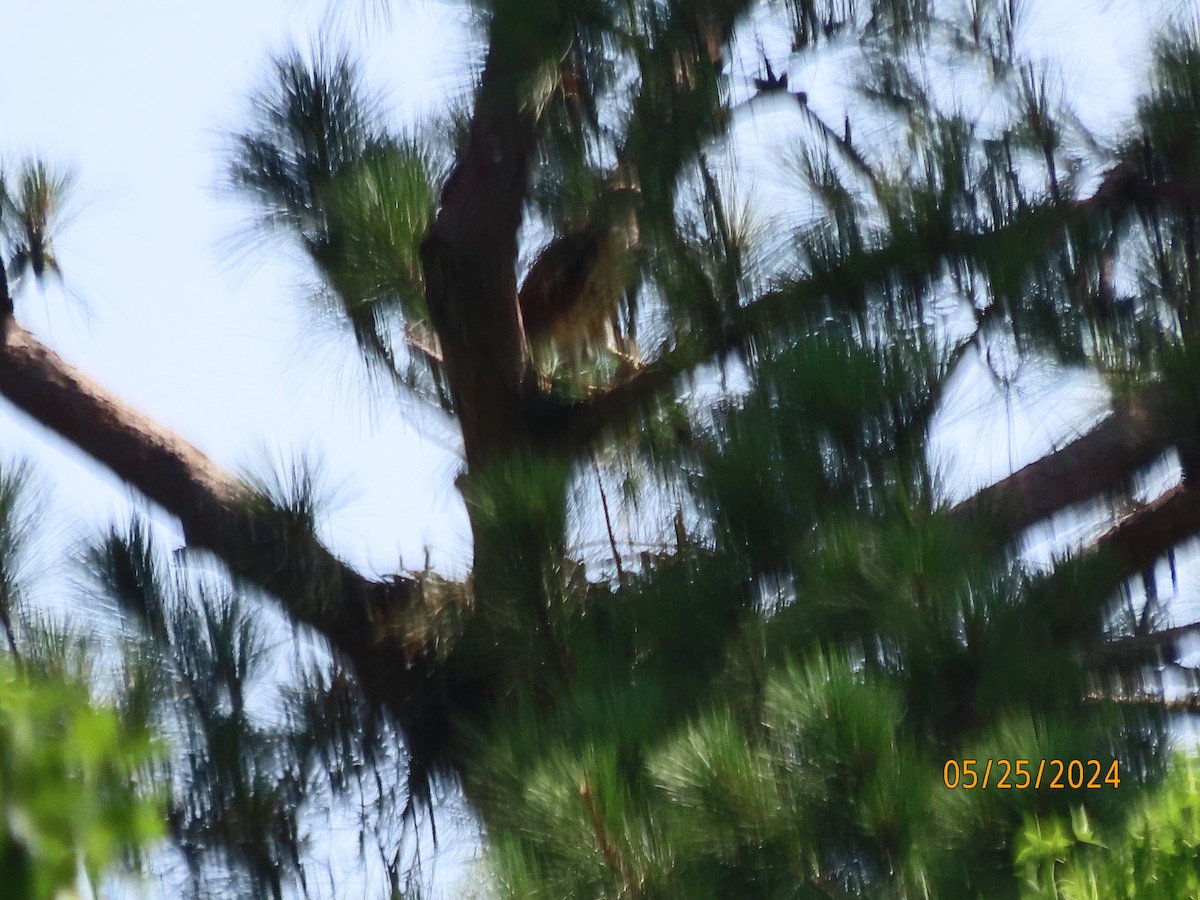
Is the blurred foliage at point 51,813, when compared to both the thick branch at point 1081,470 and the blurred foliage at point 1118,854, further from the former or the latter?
the thick branch at point 1081,470

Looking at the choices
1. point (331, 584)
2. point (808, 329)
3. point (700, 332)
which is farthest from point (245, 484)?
point (808, 329)

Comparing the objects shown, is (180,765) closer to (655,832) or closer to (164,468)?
(164,468)

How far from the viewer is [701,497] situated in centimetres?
157

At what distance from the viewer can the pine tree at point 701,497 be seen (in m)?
1.21

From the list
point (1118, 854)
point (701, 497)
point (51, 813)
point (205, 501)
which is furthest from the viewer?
point (205, 501)

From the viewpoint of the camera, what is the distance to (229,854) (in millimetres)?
1690

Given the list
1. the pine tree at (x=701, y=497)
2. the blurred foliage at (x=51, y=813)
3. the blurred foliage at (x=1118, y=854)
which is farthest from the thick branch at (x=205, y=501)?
the blurred foliage at (x=51, y=813)

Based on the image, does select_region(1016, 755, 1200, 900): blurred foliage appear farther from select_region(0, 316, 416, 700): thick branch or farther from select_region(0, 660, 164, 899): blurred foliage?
select_region(0, 316, 416, 700): thick branch
